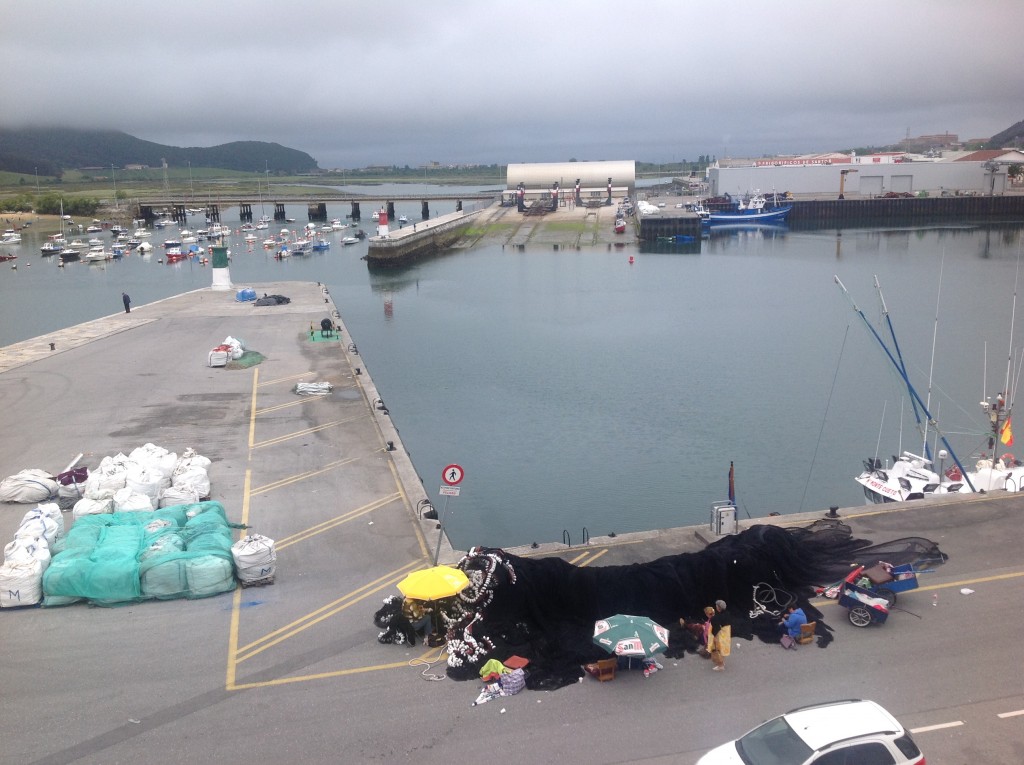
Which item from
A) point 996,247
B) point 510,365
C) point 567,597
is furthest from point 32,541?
point 996,247

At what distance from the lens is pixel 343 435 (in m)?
21.6

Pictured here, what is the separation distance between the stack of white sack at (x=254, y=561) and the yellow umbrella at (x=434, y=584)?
2.83 meters

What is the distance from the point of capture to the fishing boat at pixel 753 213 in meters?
109

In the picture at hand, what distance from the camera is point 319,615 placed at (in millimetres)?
12102

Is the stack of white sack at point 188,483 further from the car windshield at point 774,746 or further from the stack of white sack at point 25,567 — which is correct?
the car windshield at point 774,746

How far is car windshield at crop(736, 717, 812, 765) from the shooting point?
741 cm

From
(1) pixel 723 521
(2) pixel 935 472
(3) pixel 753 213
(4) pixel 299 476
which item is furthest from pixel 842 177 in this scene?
(1) pixel 723 521

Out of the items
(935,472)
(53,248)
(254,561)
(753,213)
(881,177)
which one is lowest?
(935,472)

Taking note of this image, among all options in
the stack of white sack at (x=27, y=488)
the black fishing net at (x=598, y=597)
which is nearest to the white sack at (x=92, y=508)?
the stack of white sack at (x=27, y=488)

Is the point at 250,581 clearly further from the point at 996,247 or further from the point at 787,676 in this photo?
the point at 996,247

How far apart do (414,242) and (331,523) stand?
234ft

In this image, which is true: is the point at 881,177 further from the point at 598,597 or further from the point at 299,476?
the point at 598,597

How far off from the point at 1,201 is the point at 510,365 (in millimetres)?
142820

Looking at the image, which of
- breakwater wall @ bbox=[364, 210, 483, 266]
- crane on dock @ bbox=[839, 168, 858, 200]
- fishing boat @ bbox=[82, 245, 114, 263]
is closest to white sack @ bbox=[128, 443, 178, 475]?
breakwater wall @ bbox=[364, 210, 483, 266]
